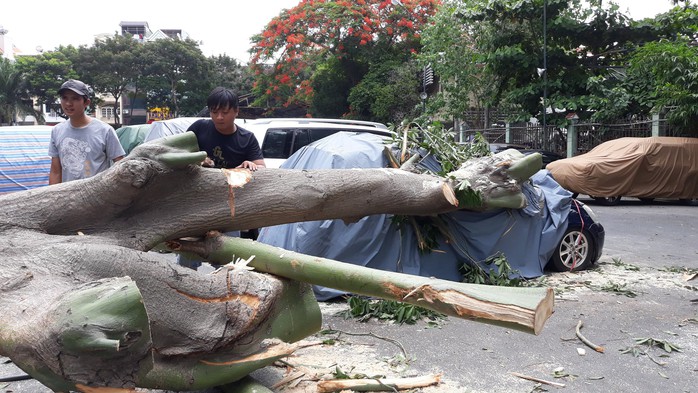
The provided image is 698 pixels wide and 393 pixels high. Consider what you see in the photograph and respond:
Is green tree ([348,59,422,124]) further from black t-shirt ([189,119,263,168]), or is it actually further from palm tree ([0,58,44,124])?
palm tree ([0,58,44,124])

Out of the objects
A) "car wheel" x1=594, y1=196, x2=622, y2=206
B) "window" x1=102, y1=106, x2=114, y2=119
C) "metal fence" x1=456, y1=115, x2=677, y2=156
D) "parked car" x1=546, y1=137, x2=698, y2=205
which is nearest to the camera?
"parked car" x1=546, y1=137, x2=698, y2=205

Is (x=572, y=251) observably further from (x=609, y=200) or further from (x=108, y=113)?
(x=108, y=113)

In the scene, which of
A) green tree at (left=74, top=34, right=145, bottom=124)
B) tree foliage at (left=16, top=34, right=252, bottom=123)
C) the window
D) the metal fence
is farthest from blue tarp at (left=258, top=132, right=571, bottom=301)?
the window

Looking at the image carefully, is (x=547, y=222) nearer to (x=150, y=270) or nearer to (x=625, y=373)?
(x=625, y=373)

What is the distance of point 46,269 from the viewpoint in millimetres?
2660

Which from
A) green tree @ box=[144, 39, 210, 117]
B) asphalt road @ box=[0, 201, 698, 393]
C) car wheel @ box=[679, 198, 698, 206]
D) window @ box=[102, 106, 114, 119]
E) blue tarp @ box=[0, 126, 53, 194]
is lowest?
car wheel @ box=[679, 198, 698, 206]

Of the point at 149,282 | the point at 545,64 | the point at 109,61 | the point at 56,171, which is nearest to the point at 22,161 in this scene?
the point at 56,171

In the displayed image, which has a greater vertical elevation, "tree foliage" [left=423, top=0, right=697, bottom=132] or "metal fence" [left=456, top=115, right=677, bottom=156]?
"tree foliage" [left=423, top=0, right=697, bottom=132]

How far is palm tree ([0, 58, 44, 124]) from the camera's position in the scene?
41.2 meters

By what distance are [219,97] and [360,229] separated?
1961mm

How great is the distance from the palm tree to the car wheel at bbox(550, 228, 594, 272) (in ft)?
143

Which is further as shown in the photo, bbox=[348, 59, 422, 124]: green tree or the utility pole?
bbox=[348, 59, 422, 124]: green tree

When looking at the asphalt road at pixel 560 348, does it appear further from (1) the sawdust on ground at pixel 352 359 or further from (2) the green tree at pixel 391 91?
(2) the green tree at pixel 391 91

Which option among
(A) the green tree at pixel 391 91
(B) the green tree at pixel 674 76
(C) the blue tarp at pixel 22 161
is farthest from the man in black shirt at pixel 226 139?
(A) the green tree at pixel 391 91
